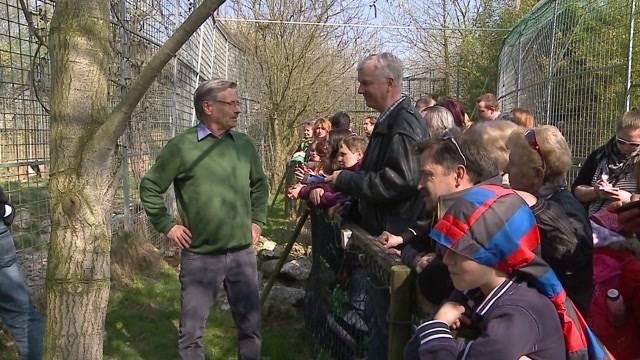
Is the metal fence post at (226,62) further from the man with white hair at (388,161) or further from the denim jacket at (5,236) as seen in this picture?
the man with white hair at (388,161)

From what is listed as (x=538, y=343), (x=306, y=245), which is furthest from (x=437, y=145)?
(x=306, y=245)

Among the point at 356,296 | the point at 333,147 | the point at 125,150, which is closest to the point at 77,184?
the point at 356,296

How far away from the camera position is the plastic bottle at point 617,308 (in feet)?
9.03

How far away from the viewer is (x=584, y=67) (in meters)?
6.36

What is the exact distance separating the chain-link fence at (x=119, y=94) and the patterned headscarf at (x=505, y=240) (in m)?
2.01

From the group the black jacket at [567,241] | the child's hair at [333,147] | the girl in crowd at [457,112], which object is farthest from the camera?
the girl in crowd at [457,112]

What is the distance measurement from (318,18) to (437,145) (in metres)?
12.2

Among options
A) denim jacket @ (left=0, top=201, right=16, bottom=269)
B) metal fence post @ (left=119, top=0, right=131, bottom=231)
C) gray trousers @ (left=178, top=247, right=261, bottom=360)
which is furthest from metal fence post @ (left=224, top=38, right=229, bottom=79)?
denim jacket @ (left=0, top=201, right=16, bottom=269)

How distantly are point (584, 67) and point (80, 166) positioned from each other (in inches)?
220

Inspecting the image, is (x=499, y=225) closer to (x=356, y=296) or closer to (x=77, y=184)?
(x=77, y=184)

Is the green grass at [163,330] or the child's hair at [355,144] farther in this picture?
the green grass at [163,330]

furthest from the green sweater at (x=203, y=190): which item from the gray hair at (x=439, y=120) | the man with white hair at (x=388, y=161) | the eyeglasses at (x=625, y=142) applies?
the eyeglasses at (x=625, y=142)

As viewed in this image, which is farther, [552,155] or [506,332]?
[552,155]

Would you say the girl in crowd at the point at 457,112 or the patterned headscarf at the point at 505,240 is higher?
the girl in crowd at the point at 457,112
